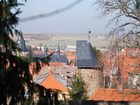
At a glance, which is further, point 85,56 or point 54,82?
point 85,56

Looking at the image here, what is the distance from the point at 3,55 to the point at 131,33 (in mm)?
13917

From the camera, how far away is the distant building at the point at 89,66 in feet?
166

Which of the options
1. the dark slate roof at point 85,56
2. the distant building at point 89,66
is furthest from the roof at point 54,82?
the dark slate roof at point 85,56

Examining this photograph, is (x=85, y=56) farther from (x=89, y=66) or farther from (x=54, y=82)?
(x=54, y=82)

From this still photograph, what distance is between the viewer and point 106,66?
56562 millimetres

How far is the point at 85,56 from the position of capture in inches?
2104

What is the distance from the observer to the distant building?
50.7 metres

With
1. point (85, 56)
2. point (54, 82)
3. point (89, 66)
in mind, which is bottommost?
point (54, 82)

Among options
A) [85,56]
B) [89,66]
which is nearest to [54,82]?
[89,66]

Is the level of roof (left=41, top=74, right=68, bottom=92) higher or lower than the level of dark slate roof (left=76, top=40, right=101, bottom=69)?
lower

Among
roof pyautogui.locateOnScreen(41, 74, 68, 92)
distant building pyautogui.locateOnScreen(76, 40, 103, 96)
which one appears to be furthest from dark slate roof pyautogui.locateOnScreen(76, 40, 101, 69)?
roof pyautogui.locateOnScreen(41, 74, 68, 92)

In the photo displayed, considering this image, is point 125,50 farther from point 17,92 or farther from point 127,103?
point 17,92

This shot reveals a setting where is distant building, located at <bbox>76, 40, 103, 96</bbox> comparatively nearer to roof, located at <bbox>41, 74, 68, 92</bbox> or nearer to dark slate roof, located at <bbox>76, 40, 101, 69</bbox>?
dark slate roof, located at <bbox>76, 40, 101, 69</bbox>

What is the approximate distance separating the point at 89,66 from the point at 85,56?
6.88 ft
